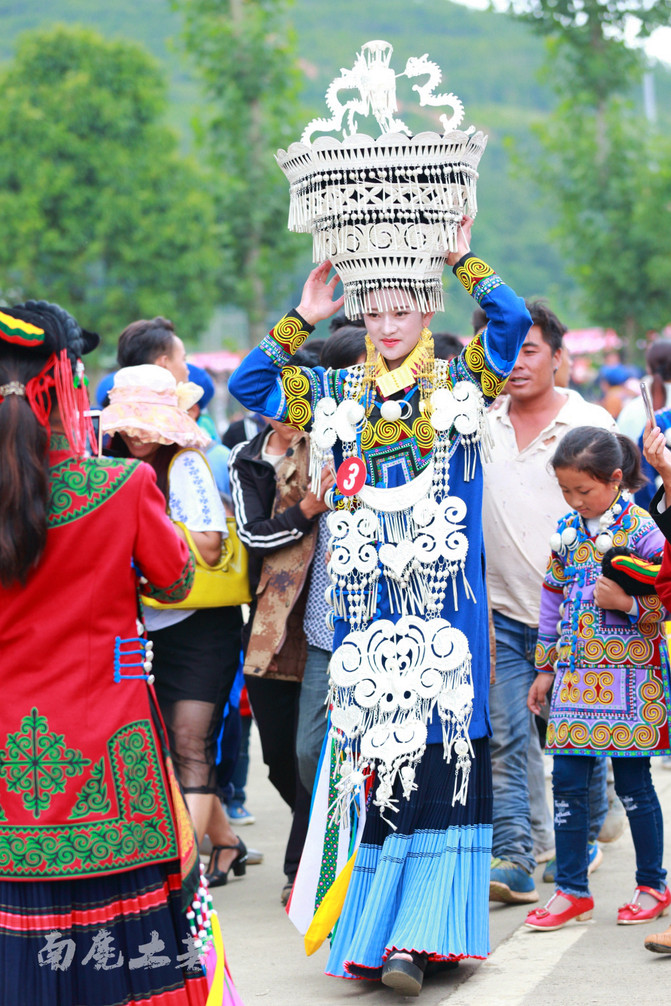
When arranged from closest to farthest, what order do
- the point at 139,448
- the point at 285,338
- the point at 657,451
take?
1. the point at 657,451
2. the point at 285,338
3. the point at 139,448

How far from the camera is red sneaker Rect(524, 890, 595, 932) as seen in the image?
488cm

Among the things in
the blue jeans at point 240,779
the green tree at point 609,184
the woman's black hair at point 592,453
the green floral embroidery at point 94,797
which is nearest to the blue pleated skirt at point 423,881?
the woman's black hair at point 592,453

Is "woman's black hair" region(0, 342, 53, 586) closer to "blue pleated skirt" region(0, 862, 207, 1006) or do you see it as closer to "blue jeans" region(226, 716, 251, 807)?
"blue pleated skirt" region(0, 862, 207, 1006)

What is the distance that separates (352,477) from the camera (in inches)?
178

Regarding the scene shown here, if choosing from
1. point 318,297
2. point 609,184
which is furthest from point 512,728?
point 609,184

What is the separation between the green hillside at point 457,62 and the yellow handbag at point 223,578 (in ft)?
203

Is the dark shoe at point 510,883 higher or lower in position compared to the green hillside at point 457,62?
lower

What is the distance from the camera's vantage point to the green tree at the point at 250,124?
2002cm

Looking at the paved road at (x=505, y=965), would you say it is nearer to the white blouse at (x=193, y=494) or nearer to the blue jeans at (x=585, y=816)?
the blue jeans at (x=585, y=816)

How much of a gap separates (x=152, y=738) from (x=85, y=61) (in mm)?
26849

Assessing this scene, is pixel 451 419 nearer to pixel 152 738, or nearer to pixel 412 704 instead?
pixel 412 704

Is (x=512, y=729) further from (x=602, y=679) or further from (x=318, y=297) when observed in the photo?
(x=318, y=297)

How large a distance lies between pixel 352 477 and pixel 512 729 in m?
1.52

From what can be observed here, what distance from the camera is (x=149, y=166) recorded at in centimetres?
2792
